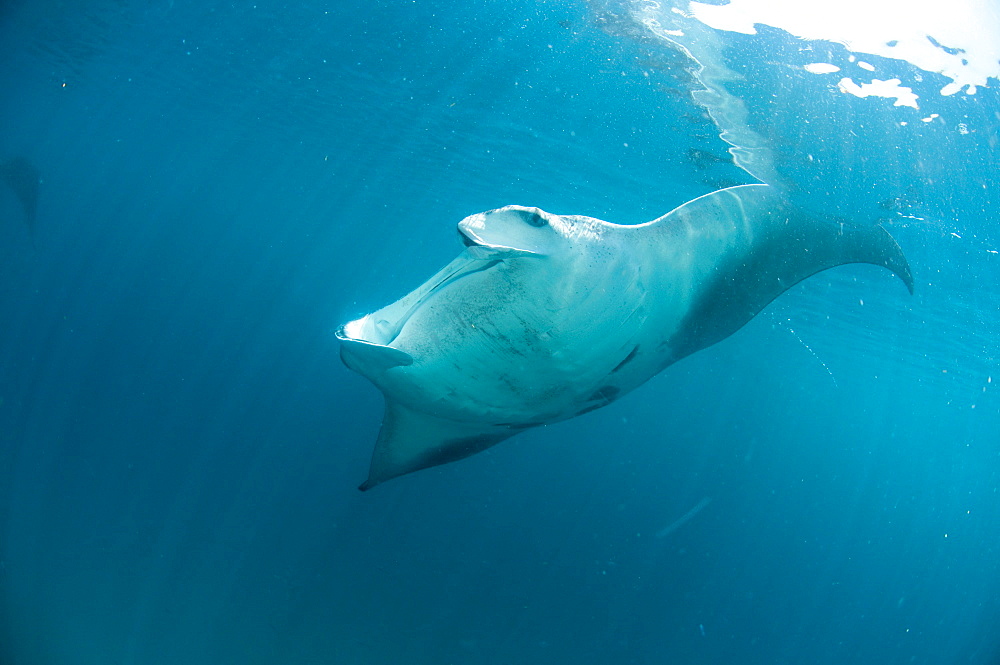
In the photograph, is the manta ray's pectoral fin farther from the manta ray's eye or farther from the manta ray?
the manta ray's eye

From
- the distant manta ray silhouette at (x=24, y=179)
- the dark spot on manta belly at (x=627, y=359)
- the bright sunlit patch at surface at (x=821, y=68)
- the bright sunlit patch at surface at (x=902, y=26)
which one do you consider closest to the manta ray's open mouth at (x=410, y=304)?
the dark spot on manta belly at (x=627, y=359)

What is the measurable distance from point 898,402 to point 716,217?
143ft

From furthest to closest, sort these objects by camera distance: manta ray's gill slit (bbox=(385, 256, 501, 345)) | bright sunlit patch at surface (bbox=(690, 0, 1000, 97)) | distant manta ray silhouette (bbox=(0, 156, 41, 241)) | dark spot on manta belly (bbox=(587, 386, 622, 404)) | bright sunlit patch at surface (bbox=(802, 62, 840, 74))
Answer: distant manta ray silhouette (bbox=(0, 156, 41, 241)) < bright sunlit patch at surface (bbox=(802, 62, 840, 74)) < bright sunlit patch at surface (bbox=(690, 0, 1000, 97)) < dark spot on manta belly (bbox=(587, 386, 622, 404)) < manta ray's gill slit (bbox=(385, 256, 501, 345))

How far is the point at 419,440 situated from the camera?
3.84 meters

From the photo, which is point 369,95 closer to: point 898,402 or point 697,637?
point 697,637

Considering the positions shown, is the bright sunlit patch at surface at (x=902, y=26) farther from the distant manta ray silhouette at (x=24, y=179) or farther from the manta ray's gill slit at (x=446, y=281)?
the distant manta ray silhouette at (x=24, y=179)

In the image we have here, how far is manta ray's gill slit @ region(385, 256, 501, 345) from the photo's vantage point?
8.27ft

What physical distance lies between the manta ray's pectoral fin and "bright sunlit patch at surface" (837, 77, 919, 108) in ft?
25.7

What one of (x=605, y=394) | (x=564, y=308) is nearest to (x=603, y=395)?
(x=605, y=394)

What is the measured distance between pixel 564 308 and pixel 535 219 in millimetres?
488

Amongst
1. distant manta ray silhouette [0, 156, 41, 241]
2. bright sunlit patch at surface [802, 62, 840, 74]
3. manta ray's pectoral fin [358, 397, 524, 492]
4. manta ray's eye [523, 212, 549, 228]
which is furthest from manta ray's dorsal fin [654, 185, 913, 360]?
distant manta ray silhouette [0, 156, 41, 241]

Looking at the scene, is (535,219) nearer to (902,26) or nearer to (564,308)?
(564,308)

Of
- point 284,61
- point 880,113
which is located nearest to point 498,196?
point 284,61

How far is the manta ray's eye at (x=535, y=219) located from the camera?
2.39m
